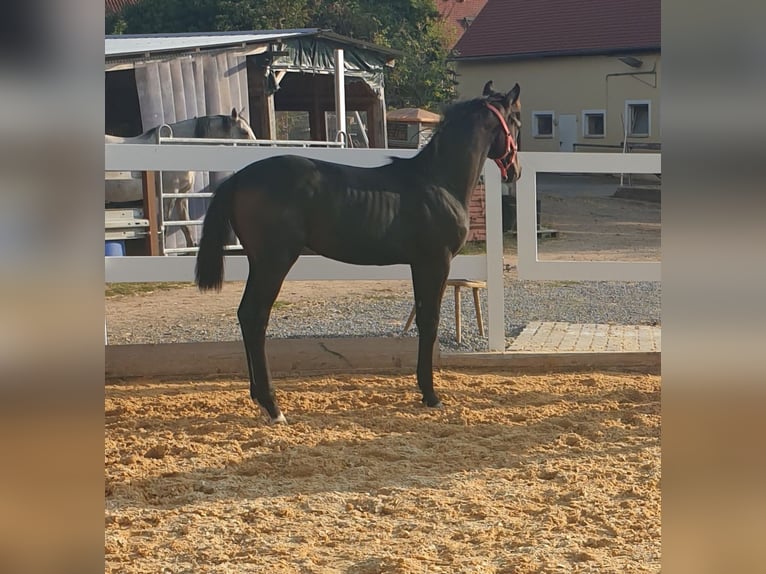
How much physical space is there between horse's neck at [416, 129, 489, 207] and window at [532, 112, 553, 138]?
24323 millimetres

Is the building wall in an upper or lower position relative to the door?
upper

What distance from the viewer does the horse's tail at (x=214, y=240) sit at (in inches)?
205

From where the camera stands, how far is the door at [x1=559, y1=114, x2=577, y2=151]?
28.8 meters

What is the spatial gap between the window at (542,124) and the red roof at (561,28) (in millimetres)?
1854

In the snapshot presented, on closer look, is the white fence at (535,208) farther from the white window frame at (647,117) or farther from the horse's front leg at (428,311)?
the white window frame at (647,117)

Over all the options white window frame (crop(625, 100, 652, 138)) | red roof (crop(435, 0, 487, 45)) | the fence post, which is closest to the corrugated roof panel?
the fence post

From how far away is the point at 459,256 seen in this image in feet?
22.4

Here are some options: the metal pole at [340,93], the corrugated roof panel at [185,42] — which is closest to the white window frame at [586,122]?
the metal pole at [340,93]

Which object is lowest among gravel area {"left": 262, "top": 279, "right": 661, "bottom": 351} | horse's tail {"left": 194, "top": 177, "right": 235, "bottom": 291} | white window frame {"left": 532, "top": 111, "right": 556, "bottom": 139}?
gravel area {"left": 262, "top": 279, "right": 661, "bottom": 351}

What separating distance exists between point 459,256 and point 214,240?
7.18 feet

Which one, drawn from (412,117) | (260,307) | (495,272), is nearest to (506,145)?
(495,272)

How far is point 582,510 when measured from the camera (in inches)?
143

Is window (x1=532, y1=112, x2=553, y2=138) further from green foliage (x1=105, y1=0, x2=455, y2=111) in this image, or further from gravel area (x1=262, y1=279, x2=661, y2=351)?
gravel area (x1=262, y1=279, x2=661, y2=351)
